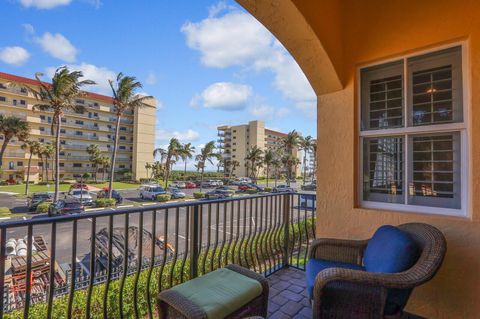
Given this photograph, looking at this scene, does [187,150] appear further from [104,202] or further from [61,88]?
[61,88]

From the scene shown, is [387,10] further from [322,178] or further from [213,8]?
[213,8]

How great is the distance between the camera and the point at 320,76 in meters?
2.62

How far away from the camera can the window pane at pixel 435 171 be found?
82.5 inches

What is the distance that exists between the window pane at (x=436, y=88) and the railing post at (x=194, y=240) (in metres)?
2.22

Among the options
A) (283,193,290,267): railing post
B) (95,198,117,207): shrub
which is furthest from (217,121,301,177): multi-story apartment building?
(283,193,290,267): railing post

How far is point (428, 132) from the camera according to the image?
222cm

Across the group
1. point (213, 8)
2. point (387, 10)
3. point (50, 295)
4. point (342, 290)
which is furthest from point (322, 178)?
point (213, 8)

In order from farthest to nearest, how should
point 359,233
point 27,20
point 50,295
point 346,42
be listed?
1. point 27,20
2. point 346,42
3. point 359,233
4. point 50,295

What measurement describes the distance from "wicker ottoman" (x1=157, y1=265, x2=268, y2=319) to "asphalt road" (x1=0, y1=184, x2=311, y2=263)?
453mm

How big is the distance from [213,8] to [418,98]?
146 inches

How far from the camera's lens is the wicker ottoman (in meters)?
1.36

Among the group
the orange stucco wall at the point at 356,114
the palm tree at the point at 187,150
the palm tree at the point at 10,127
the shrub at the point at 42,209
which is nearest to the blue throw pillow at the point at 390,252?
the orange stucco wall at the point at 356,114

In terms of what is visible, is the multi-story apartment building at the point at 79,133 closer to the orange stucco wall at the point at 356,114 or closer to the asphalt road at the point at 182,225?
the asphalt road at the point at 182,225

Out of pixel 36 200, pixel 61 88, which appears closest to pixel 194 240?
pixel 61 88
